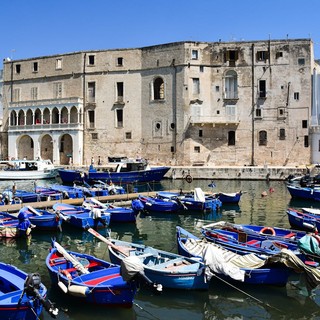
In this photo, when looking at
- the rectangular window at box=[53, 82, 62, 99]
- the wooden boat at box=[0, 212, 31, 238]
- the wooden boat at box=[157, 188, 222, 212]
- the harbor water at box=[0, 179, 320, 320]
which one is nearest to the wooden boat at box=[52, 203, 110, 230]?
the harbor water at box=[0, 179, 320, 320]

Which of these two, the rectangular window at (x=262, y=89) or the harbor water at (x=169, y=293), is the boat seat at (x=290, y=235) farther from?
the rectangular window at (x=262, y=89)

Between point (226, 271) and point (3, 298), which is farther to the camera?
point (226, 271)

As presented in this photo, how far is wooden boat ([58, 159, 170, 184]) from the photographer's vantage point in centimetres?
3909

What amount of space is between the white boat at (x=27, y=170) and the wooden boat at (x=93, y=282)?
31533mm

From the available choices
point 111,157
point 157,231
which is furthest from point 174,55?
point 157,231

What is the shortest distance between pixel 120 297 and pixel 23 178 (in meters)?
33.9

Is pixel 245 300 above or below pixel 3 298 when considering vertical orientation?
below

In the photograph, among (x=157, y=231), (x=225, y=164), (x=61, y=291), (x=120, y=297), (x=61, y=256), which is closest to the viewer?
(x=120, y=297)

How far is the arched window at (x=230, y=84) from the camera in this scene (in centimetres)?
4594

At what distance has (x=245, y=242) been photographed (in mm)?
15234

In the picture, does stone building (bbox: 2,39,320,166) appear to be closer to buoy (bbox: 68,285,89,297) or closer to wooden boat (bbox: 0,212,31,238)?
wooden boat (bbox: 0,212,31,238)

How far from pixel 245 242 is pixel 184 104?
103 feet

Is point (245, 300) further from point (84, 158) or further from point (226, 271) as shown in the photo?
point (84, 158)

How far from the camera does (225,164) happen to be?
45844mm
